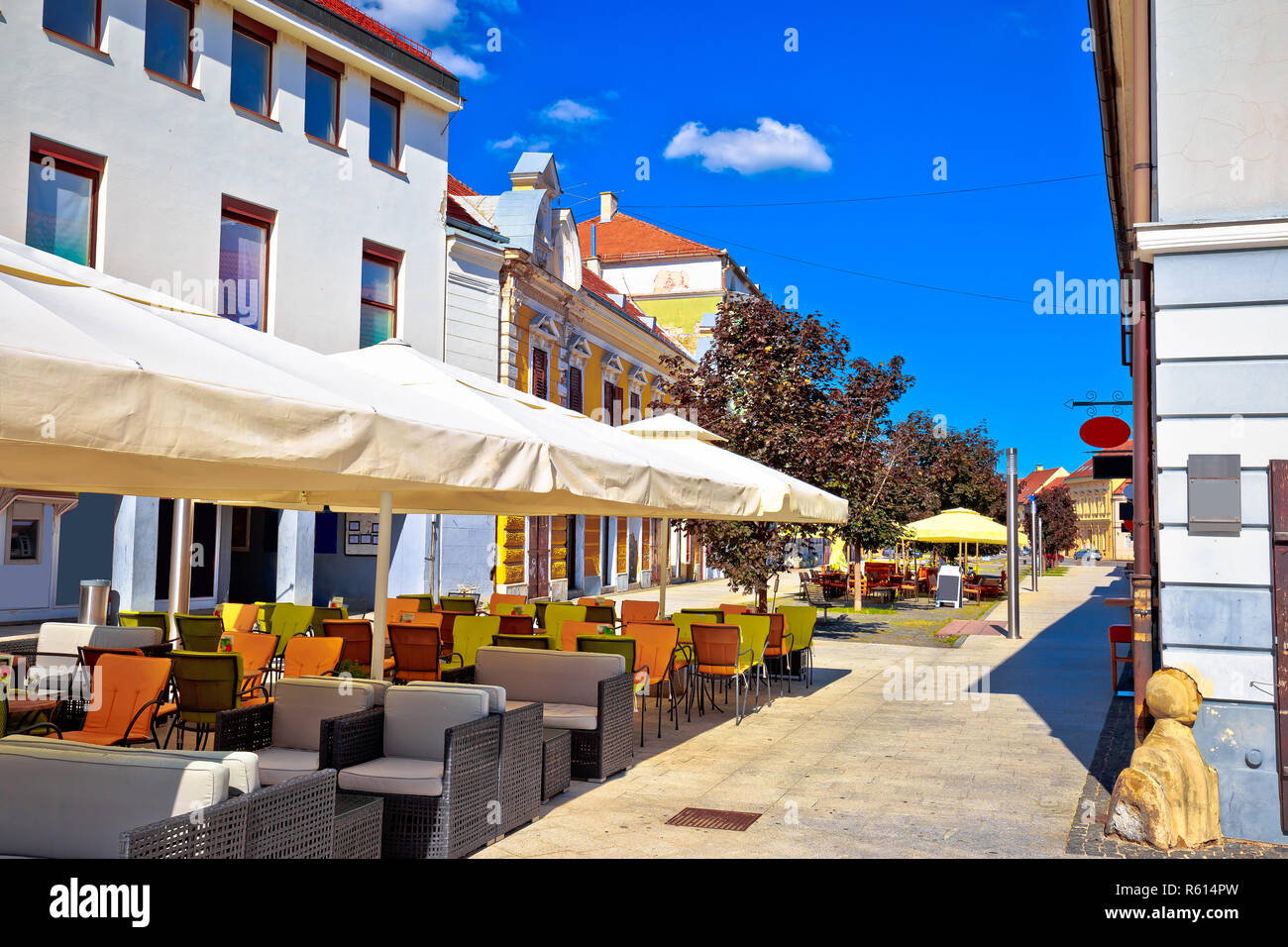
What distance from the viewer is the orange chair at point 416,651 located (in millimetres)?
8539

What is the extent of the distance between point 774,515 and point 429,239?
39.1ft

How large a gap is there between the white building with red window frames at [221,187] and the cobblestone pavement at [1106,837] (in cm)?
1198

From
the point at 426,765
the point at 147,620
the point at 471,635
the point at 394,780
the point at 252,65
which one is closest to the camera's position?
the point at 394,780

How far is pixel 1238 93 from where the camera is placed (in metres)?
6.25

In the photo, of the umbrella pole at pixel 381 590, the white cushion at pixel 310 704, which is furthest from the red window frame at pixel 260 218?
the white cushion at pixel 310 704

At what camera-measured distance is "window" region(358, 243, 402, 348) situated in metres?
17.9

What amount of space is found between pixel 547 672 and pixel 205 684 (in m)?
2.32

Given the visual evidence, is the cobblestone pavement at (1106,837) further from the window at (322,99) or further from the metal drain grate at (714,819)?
the window at (322,99)

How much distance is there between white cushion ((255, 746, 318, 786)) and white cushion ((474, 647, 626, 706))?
194 cm

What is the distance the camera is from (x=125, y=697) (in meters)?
6.35

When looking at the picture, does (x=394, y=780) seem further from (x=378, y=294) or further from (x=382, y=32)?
(x=382, y=32)

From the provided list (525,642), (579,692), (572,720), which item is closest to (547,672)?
(579,692)
